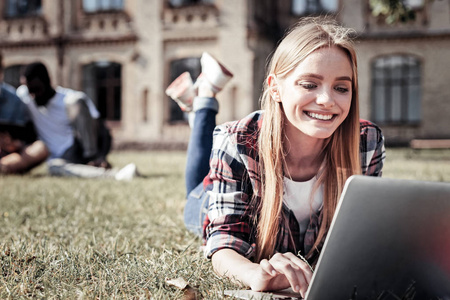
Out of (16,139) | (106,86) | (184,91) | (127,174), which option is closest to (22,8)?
(106,86)

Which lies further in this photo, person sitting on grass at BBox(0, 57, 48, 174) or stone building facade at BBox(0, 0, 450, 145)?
stone building facade at BBox(0, 0, 450, 145)

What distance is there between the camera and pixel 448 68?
1574 cm

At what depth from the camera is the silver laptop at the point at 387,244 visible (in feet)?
4.17

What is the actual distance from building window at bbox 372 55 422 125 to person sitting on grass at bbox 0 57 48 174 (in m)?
12.2

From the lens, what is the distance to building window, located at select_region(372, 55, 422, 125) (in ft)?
53.5

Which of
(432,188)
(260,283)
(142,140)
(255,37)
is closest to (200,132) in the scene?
(260,283)

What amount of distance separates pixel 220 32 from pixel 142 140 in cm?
425

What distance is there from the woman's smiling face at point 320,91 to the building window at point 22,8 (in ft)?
58.3

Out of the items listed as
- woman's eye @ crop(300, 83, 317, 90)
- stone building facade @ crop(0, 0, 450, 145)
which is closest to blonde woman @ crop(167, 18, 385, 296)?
woman's eye @ crop(300, 83, 317, 90)

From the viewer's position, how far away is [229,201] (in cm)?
193

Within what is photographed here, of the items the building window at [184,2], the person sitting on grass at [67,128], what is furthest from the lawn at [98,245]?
the building window at [184,2]

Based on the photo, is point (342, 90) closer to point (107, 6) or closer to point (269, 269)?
point (269, 269)

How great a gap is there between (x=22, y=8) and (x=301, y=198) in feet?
59.8

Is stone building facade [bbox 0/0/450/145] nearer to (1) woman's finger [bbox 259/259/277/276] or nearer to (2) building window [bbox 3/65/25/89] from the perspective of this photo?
(2) building window [bbox 3/65/25/89]
